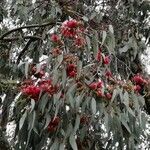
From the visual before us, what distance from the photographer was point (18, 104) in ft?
8.04

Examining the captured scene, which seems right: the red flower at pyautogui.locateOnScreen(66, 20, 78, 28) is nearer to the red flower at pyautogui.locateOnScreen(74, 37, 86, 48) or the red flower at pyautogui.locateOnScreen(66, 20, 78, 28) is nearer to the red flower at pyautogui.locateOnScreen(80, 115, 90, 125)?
the red flower at pyautogui.locateOnScreen(74, 37, 86, 48)

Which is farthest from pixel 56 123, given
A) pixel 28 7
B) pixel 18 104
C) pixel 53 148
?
pixel 28 7

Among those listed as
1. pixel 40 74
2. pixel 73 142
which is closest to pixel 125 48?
pixel 40 74

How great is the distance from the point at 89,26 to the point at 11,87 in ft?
1.80

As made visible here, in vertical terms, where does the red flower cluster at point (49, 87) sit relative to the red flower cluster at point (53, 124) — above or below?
above

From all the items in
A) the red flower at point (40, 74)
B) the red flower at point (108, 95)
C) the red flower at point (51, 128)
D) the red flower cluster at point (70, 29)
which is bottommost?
the red flower at point (51, 128)

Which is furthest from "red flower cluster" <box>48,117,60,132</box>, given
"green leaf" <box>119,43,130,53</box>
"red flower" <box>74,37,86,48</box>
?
"green leaf" <box>119,43,130,53</box>

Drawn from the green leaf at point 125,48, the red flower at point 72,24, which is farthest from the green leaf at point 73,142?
the green leaf at point 125,48

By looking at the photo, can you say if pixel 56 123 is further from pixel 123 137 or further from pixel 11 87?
pixel 11 87

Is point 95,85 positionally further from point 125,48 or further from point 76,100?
point 125,48

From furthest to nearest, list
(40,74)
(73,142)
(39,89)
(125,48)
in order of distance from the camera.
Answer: (125,48) < (40,74) < (39,89) < (73,142)

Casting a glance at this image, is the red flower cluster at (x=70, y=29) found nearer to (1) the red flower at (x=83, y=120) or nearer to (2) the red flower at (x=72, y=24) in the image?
(2) the red flower at (x=72, y=24)

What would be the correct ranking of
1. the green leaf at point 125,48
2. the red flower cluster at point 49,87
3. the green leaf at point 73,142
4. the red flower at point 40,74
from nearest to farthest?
the green leaf at point 73,142, the red flower cluster at point 49,87, the red flower at point 40,74, the green leaf at point 125,48

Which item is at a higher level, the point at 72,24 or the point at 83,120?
the point at 72,24
